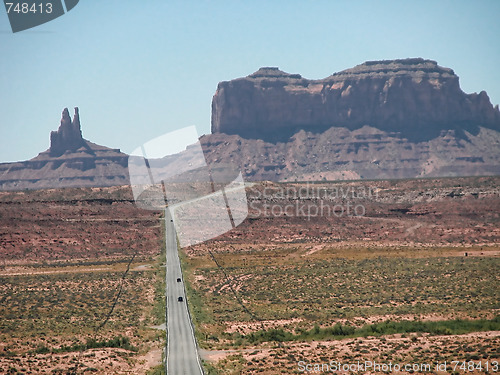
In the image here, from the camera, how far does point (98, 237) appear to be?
341ft

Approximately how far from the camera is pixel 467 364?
119 ft

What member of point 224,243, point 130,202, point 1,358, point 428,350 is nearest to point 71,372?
A: point 1,358

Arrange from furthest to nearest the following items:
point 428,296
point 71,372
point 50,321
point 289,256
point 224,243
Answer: point 224,243 → point 289,256 → point 428,296 → point 50,321 → point 71,372

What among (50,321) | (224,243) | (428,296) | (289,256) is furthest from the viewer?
(224,243)

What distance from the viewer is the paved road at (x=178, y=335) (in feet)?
129

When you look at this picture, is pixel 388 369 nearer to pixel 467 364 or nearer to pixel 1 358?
pixel 467 364

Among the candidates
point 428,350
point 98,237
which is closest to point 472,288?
point 428,350

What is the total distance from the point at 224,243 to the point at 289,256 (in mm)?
16880

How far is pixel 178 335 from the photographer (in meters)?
47.4

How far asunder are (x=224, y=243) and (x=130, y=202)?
39.1 m

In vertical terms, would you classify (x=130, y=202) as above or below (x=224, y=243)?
above

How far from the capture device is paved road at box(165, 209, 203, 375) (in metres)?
39.4

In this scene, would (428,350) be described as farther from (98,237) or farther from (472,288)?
(98,237)

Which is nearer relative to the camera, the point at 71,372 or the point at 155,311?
the point at 71,372
